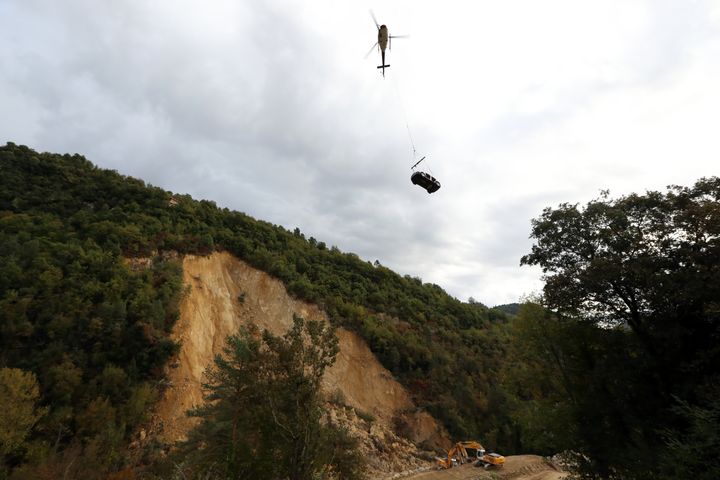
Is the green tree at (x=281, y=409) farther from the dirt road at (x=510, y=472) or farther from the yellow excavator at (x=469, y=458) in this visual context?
the yellow excavator at (x=469, y=458)

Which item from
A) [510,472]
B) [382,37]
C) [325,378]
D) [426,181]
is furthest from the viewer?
[325,378]

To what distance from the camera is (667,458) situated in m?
10.4

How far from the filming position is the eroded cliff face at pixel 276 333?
23641mm

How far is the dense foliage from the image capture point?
10.6 metres

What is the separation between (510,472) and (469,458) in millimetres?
3109

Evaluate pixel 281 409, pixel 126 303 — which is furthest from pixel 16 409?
pixel 281 409

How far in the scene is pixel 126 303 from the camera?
848 inches

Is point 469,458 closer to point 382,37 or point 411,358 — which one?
point 411,358

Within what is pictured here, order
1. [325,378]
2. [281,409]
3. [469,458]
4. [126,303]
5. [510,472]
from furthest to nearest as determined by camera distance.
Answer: [325,378], [469,458], [510,472], [126,303], [281,409]

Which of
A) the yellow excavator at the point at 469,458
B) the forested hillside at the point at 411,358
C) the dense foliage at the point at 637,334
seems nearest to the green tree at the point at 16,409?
the forested hillside at the point at 411,358

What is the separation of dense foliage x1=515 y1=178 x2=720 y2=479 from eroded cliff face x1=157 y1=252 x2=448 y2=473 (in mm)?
15653

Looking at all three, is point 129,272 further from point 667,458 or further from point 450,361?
point 450,361

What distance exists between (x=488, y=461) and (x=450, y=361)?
1352 centimetres

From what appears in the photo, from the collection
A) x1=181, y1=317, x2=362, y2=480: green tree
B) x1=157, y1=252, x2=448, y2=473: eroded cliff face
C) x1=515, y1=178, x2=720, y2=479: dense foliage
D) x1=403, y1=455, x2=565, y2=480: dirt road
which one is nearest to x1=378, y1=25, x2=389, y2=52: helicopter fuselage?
x1=181, y1=317, x2=362, y2=480: green tree
